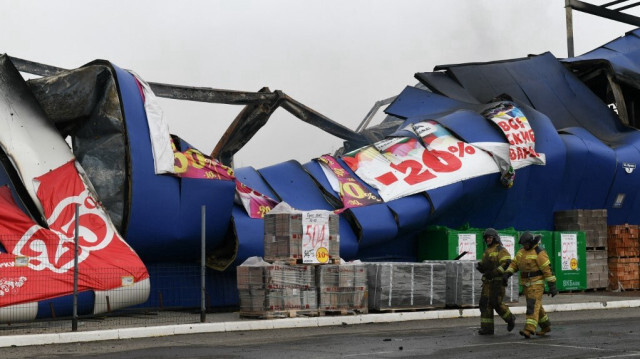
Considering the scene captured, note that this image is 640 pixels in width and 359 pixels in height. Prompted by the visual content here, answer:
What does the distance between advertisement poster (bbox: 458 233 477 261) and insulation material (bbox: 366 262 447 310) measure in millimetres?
3896

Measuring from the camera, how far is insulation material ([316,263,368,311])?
59.6 feet

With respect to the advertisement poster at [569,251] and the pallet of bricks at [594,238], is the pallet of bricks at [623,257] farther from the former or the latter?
the advertisement poster at [569,251]

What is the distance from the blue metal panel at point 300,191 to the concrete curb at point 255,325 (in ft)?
11.4

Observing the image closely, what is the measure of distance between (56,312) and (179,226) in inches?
128

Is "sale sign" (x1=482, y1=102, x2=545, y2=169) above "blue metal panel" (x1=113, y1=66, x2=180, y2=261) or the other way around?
above

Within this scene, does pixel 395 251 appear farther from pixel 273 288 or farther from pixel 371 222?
pixel 273 288

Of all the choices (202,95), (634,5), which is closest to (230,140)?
(202,95)

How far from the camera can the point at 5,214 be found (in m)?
→ 16.8

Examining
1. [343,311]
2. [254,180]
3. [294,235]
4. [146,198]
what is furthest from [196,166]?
[343,311]

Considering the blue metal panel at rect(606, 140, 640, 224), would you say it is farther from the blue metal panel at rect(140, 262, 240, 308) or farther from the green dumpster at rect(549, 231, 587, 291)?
the blue metal panel at rect(140, 262, 240, 308)

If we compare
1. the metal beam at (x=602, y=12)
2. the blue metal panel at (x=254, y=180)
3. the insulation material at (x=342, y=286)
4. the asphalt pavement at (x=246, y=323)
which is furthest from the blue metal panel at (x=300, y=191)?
the metal beam at (x=602, y=12)

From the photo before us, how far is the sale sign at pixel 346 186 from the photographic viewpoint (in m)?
22.7

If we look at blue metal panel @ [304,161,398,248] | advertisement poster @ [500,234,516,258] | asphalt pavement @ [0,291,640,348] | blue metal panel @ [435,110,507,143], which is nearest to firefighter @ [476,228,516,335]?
asphalt pavement @ [0,291,640,348]

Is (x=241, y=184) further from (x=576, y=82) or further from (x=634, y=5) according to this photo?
(x=634, y=5)
